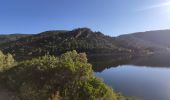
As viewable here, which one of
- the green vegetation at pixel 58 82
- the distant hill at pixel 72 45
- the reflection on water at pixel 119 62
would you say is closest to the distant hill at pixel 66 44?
the distant hill at pixel 72 45

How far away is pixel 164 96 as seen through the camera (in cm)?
4075

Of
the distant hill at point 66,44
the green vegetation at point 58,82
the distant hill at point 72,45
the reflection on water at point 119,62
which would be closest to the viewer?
the green vegetation at point 58,82

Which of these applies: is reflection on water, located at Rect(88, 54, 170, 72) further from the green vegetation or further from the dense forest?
the green vegetation

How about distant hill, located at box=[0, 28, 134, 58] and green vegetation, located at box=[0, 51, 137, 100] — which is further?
distant hill, located at box=[0, 28, 134, 58]

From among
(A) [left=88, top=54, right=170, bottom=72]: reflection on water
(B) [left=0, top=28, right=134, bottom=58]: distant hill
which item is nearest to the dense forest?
(B) [left=0, top=28, right=134, bottom=58]: distant hill

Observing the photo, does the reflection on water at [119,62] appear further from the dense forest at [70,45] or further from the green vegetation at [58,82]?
the green vegetation at [58,82]

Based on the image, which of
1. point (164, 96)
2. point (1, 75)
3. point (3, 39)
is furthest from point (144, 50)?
point (1, 75)

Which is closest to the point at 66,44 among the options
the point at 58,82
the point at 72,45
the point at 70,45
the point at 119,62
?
the point at 70,45

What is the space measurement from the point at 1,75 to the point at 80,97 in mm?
5757

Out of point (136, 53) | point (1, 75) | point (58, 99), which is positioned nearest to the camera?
point (58, 99)

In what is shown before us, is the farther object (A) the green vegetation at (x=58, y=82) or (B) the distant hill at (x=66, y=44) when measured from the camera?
(B) the distant hill at (x=66, y=44)

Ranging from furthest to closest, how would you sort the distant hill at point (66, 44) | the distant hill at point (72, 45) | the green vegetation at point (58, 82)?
the distant hill at point (72, 45)
the distant hill at point (66, 44)
the green vegetation at point (58, 82)

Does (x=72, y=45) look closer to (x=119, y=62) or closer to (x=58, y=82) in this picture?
(x=119, y=62)

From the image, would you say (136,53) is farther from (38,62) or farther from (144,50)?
(38,62)
